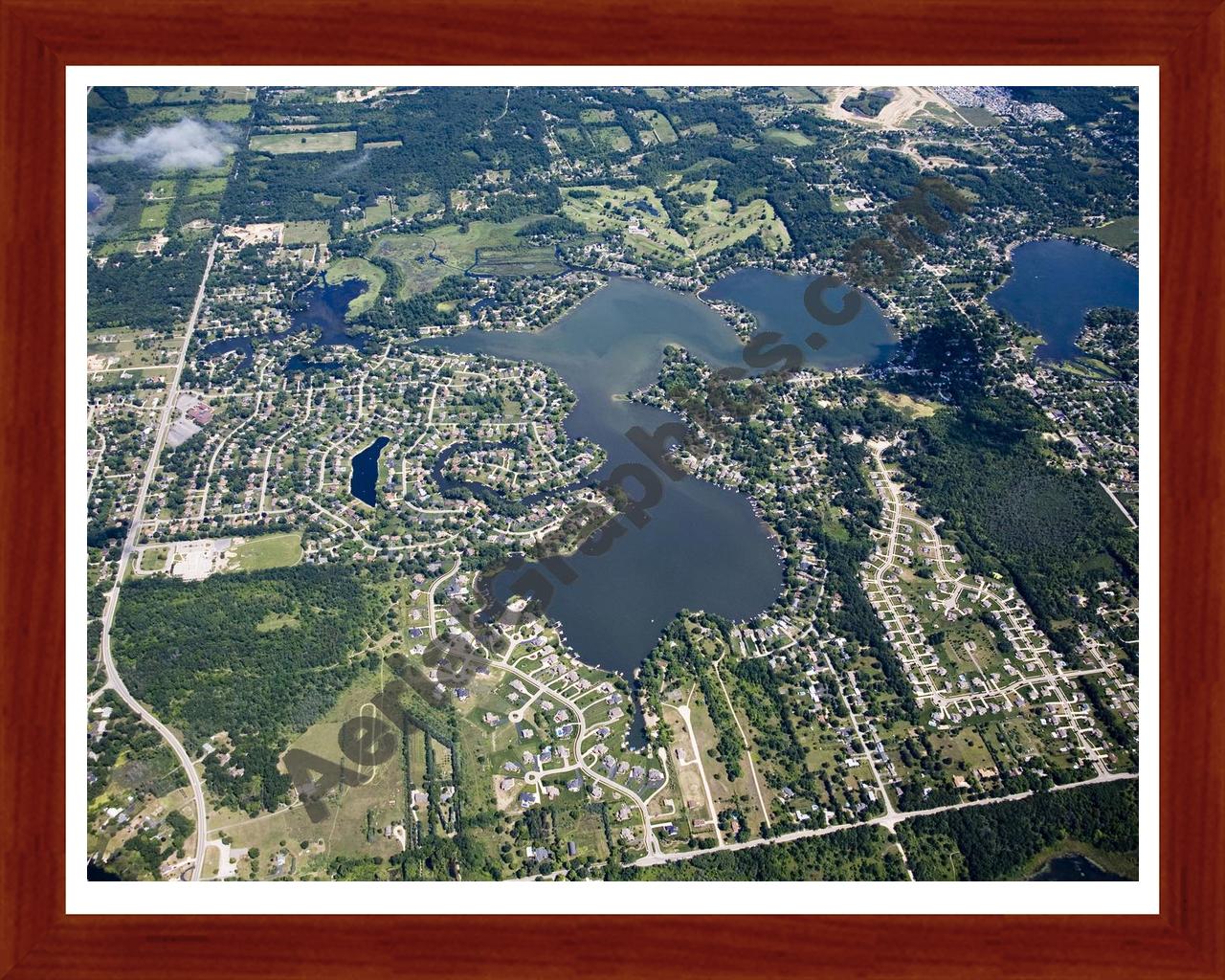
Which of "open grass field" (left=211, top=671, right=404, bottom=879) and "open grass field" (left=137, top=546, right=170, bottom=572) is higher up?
"open grass field" (left=137, top=546, right=170, bottom=572)

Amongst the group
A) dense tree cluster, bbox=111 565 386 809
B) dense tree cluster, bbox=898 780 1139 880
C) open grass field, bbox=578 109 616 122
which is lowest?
dense tree cluster, bbox=898 780 1139 880

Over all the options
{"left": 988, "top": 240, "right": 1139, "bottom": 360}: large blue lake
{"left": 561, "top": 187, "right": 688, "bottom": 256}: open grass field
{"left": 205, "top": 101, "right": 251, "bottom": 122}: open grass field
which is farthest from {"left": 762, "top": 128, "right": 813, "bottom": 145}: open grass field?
{"left": 205, "top": 101, "right": 251, "bottom": 122}: open grass field

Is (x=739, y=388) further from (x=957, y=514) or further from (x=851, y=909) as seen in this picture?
(x=851, y=909)

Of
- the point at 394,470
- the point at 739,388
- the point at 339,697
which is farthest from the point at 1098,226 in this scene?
the point at 339,697

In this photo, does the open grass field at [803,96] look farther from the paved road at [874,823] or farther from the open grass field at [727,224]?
the paved road at [874,823]

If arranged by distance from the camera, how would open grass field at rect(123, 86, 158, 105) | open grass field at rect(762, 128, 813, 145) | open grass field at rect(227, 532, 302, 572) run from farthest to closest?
open grass field at rect(762, 128, 813, 145)
open grass field at rect(123, 86, 158, 105)
open grass field at rect(227, 532, 302, 572)

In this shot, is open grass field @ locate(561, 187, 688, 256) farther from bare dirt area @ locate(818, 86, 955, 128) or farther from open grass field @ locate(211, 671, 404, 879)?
open grass field @ locate(211, 671, 404, 879)
